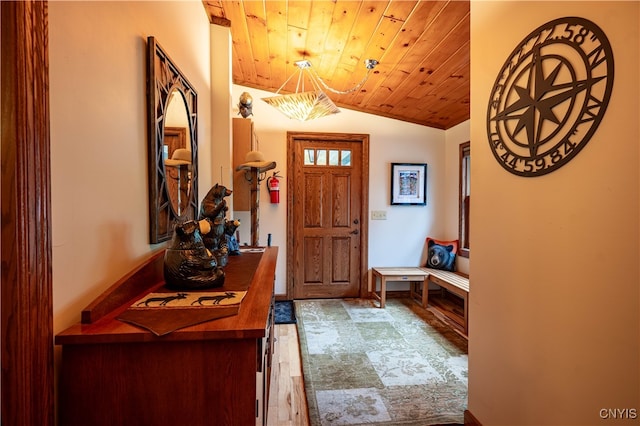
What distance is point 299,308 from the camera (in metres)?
3.53

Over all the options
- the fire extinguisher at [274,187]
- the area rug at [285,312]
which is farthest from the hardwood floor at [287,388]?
the fire extinguisher at [274,187]

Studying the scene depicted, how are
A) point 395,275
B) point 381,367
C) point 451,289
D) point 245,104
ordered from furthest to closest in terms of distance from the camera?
point 395,275 < point 451,289 < point 245,104 < point 381,367

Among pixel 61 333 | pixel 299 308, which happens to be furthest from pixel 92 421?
pixel 299 308

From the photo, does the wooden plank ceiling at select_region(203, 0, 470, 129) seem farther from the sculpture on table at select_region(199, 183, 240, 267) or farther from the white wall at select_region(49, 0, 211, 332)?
the sculpture on table at select_region(199, 183, 240, 267)

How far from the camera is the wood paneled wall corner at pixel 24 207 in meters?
0.63

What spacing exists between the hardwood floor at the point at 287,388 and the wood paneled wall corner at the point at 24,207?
133 centimetres

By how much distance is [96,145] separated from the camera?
3.02 feet

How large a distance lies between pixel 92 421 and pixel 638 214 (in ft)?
5.12

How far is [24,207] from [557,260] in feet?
5.14

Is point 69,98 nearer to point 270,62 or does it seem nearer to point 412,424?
point 412,424

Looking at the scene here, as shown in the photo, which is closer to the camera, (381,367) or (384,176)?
(381,367)

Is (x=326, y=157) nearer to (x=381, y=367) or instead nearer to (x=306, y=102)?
(x=306, y=102)

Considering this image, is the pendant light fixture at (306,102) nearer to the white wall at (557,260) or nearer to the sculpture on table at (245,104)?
the sculpture on table at (245,104)

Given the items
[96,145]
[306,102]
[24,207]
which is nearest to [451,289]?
[306,102]
